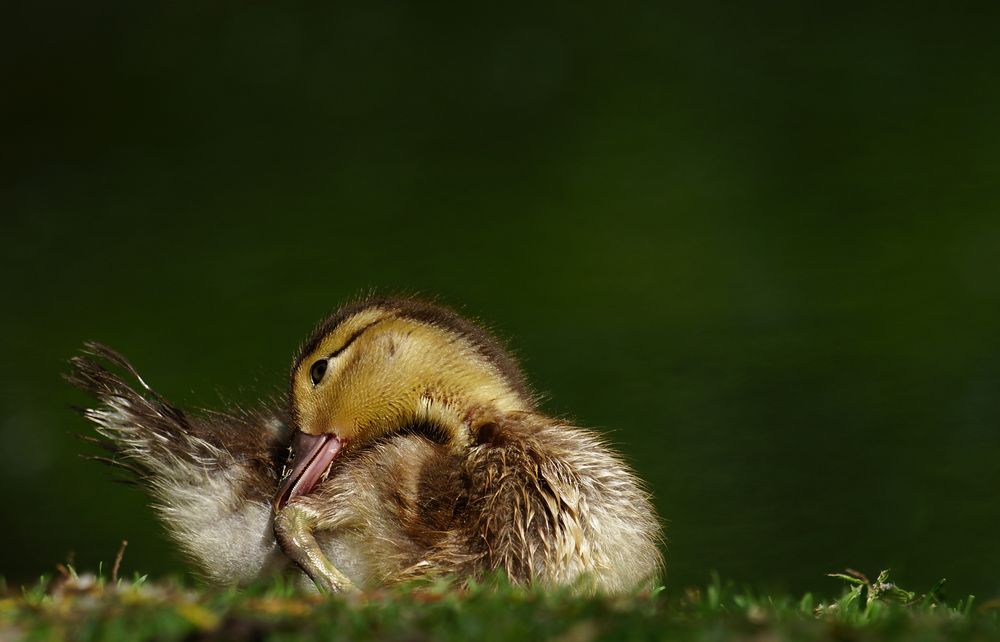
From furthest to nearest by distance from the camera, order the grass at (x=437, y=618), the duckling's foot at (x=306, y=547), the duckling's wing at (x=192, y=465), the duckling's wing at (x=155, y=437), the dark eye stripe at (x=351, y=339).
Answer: the dark eye stripe at (x=351, y=339), the duckling's wing at (x=155, y=437), the duckling's wing at (x=192, y=465), the duckling's foot at (x=306, y=547), the grass at (x=437, y=618)

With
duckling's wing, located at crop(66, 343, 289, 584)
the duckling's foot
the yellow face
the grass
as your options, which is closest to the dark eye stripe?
the yellow face

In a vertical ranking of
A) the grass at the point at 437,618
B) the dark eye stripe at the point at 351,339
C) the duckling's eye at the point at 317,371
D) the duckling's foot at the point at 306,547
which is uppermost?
the dark eye stripe at the point at 351,339

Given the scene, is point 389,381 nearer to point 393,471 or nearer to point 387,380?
point 387,380

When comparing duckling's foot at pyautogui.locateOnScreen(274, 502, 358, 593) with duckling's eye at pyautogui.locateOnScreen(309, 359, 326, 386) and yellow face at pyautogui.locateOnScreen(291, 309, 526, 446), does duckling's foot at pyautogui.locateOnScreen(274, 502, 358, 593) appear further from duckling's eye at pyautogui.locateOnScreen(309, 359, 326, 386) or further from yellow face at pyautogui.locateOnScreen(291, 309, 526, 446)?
duckling's eye at pyautogui.locateOnScreen(309, 359, 326, 386)

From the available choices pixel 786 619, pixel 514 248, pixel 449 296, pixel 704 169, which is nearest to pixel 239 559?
pixel 786 619

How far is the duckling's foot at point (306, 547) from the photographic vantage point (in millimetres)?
3078

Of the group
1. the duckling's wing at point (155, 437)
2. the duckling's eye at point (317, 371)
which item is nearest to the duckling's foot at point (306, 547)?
the duckling's wing at point (155, 437)

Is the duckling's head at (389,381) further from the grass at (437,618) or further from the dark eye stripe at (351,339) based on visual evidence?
the grass at (437,618)

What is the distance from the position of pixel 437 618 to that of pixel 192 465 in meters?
1.41

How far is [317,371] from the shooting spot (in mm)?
3635

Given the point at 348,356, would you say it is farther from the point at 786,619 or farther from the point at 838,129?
the point at 838,129

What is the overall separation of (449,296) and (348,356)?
2.95 metres

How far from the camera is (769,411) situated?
21.7 ft

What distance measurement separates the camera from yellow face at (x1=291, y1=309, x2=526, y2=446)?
3.48 metres
